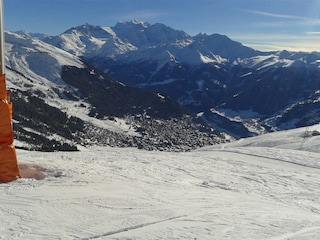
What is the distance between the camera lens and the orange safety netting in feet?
46.1

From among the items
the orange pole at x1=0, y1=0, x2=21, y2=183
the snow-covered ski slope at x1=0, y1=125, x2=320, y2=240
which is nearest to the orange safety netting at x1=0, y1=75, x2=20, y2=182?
the orange pole at x1=0, y1=0, x2=21, y2=183

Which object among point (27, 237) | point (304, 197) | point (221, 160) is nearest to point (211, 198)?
point (304, 197)

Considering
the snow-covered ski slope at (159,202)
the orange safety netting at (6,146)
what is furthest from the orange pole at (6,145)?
the snow-covered ski slope at (159,202)

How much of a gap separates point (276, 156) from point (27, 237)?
1937 centimetres

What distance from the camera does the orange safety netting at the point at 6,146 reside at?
14.1 metres

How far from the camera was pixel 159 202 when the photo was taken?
1255 centimetres

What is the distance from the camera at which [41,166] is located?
Result: 53.9 feet

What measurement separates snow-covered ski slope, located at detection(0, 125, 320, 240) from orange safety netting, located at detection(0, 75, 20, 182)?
1.78 feet

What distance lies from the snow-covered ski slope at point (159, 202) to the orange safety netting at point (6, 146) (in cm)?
54

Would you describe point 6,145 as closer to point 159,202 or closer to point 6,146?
point 6,146

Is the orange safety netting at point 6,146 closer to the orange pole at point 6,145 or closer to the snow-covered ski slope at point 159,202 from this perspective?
the orange pole at point 6,145

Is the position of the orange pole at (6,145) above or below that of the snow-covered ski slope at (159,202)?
above

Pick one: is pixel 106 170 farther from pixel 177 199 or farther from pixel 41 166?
pixel 177 199

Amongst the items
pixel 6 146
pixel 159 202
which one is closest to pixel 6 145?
pixel 6 146
